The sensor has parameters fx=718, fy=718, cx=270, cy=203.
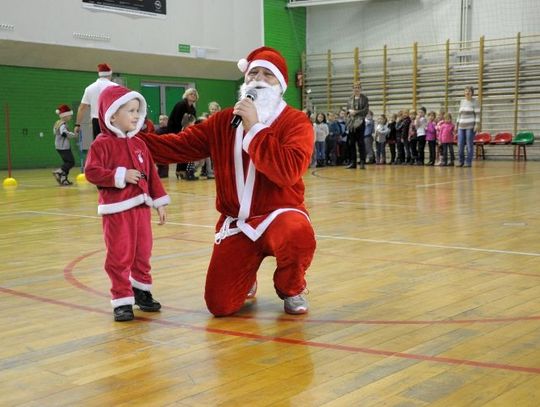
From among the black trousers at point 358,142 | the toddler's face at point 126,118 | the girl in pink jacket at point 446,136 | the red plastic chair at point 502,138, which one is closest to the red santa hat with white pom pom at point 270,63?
the toddler's face at point 126,118

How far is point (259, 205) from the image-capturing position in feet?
11.2

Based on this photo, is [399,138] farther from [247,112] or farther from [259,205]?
[247,112]

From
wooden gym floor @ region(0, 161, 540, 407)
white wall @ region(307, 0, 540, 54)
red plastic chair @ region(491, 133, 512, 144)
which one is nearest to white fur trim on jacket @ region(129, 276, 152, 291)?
wooden gym floor @ region(0, 161, 540, 407)

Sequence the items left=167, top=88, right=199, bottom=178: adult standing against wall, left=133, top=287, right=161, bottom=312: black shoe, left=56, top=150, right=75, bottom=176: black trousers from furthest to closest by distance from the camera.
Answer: left=56, top=150, right=75, bottom=176: black trousers, left=167, top=88, right=199, bottom=178: adult standing against wall, left=133, top=287, right=161, bottom=312: black shoe

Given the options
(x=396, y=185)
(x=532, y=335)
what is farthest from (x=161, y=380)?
Result: (x=396, y=185)

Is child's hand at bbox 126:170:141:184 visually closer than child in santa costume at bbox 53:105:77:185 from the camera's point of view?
Yes

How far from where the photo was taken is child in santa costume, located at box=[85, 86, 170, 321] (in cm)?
336

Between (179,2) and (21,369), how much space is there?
16475 mm

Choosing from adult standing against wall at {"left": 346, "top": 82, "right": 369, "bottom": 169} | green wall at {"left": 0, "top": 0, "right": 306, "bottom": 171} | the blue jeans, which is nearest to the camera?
adult standing against wall at {"left": 346, "top": 82, "right": 369, "bottom": 169}

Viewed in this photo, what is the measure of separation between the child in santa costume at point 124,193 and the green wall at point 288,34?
56.7ft

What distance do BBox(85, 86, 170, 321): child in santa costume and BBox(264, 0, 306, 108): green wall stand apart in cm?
1727

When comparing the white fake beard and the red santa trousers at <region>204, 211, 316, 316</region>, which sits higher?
the white fake beard

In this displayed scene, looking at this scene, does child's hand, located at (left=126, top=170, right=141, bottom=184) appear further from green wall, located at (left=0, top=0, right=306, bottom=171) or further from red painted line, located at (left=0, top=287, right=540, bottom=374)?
green wall, located at (left=0, top=0, right=306, bottom=171)

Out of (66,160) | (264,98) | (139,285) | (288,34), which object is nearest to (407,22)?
(288,34)
